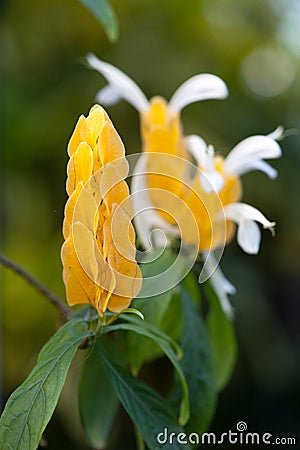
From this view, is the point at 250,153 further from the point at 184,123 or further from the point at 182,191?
the point at 184,123

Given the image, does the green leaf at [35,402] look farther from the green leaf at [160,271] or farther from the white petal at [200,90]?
the white petal at [200,90]

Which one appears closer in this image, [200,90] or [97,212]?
[97,212]

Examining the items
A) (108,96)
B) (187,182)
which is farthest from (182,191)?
(108,96)

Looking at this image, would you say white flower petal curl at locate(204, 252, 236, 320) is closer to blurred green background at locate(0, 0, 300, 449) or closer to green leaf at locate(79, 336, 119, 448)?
green leaf at locate(79, 336, 119, 448)

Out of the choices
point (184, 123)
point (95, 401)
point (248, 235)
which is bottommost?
point (95, 401)

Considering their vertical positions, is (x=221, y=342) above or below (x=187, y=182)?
below

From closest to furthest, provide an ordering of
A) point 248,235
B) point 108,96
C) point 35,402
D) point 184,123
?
point 35,402 → point 248,235 → point 108,96 → point 184,123

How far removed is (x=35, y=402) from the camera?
12.4 inches

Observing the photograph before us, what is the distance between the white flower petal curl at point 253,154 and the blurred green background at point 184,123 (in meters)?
0.64

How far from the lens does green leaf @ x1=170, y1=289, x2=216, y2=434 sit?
0.45m

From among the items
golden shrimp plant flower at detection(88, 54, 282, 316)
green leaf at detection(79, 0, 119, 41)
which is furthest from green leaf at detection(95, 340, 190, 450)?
green leaf at detection(79, 0, 119, 41)

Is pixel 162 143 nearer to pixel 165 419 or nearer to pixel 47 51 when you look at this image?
pixel 165 419

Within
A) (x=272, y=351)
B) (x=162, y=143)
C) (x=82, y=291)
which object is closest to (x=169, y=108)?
(x=162, y=143)

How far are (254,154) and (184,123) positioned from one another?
0.78 meters
